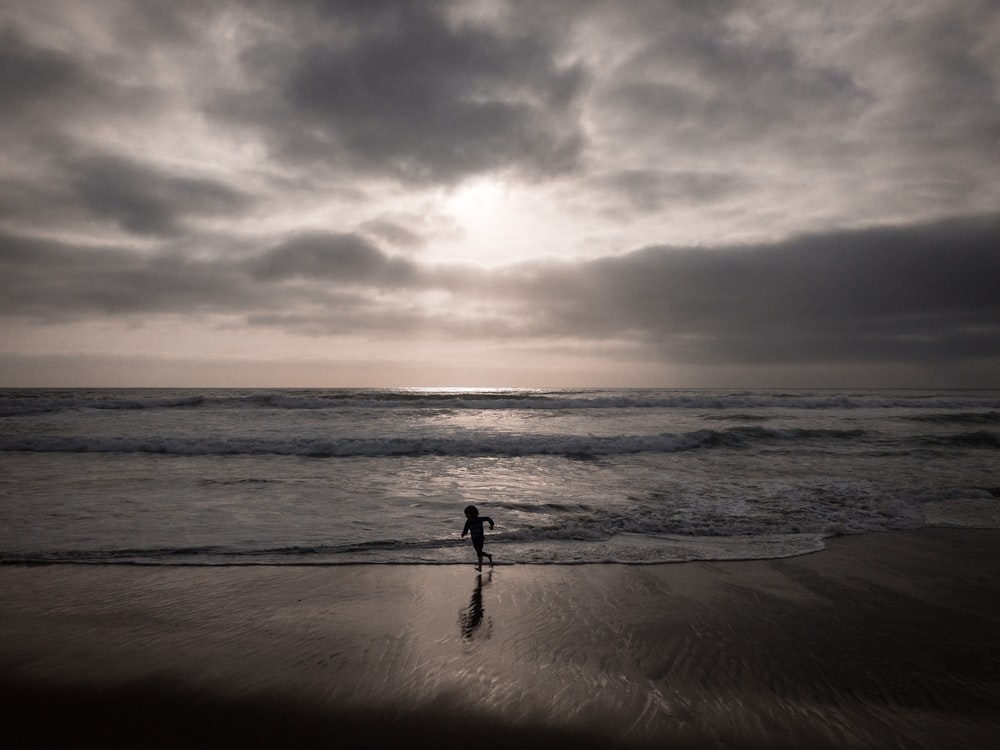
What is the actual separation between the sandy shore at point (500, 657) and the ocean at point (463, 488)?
1.09 meters

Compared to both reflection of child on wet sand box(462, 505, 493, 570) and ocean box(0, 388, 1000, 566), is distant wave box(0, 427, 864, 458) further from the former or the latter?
reflection of child on wet sand box(462, 505, 493, 570)

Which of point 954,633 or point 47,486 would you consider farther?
point 47,486

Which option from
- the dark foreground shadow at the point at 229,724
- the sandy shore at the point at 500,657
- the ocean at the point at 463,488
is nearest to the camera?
the dark foreground shadow at the point at 229,724

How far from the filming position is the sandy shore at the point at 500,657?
3.86 m

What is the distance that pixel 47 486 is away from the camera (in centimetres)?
1262

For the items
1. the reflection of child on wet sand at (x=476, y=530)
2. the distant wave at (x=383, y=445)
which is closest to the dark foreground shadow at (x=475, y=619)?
the reflection of child on wet sand at (x=476, y=530)

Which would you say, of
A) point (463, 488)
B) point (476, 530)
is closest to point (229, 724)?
point (476, 530)

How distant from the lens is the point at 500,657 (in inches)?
190

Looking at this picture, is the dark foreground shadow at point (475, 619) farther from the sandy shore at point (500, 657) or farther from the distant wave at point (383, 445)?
the distant wave at point (383, 445)

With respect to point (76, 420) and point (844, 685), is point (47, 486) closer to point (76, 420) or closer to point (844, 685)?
point (844, 685)

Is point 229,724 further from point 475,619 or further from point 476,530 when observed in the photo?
point 476,530

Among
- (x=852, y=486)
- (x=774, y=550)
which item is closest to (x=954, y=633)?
(x=774, y=550)

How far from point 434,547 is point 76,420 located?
99.0ft

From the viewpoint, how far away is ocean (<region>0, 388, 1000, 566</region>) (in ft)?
27.0
